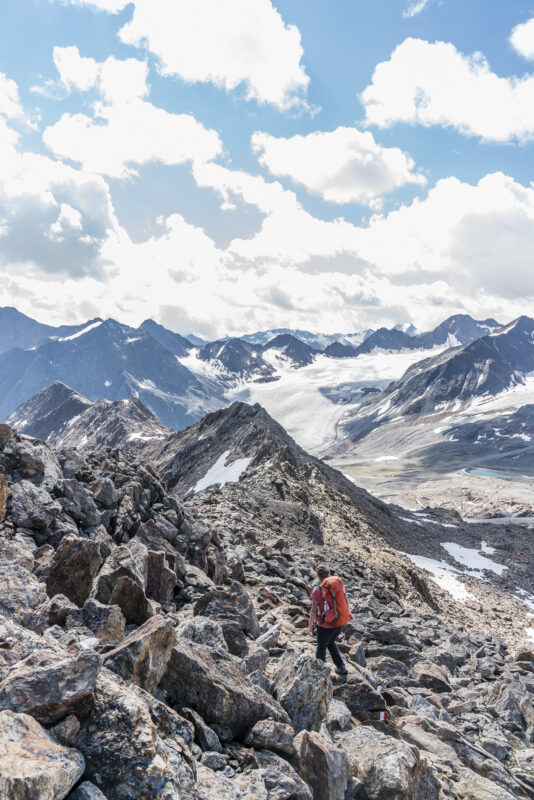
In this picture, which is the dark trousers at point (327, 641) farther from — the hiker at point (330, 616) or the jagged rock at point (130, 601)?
the jagged rock at point (130, 601)

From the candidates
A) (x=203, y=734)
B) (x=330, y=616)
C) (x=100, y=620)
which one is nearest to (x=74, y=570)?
(x=100, y=620)

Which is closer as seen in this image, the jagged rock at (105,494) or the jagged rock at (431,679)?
the jagged rock at (431,679)

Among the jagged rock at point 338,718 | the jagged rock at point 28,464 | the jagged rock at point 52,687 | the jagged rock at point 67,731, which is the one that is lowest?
the jagged rock at point 338,718

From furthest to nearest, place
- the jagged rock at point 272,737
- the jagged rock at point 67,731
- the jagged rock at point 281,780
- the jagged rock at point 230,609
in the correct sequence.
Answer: the jagged rock at point 230,609
the jagged rock at point 272,737
the jagged rock at point 281,780
the jagged rock at point 67,731

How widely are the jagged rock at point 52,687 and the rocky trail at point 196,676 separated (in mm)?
20

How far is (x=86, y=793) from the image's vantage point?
174 inches

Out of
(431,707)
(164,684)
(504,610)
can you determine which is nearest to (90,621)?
(164,684)

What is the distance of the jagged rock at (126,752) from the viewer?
187 inches

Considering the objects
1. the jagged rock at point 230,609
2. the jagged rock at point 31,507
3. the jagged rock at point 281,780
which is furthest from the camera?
the jagged rock at point 31,507

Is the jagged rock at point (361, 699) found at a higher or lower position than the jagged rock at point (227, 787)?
lower

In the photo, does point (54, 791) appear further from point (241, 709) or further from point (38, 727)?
point (241, 709)

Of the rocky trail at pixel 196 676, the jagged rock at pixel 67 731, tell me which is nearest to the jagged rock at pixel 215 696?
the rocky trail at pixel 196 676

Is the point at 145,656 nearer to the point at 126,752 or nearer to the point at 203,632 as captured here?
the point at 126,752

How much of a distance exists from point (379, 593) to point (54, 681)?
24.2m
